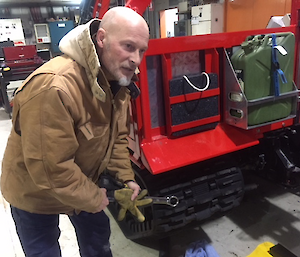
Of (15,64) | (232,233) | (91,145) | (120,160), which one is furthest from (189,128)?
(15,64)

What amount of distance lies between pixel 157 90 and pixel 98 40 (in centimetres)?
61

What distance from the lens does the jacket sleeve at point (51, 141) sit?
1.03 m

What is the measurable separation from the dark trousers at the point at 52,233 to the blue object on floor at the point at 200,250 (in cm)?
54

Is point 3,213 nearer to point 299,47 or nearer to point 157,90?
point 157,90

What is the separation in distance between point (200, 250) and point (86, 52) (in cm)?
148

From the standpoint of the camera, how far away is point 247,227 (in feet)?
7.46

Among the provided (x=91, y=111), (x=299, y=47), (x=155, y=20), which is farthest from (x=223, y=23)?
(x=155, y=20)

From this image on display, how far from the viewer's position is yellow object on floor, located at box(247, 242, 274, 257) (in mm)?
1852

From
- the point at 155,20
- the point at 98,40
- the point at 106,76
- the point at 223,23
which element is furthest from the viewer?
the point at 155,20

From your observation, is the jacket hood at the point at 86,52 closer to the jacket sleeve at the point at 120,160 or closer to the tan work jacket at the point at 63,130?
the tan work jacket at the point at 63,130

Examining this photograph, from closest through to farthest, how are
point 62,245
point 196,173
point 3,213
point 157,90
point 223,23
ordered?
point 157,90 → point 196,173 → point 62,245 → point 3,213 → point 223,23

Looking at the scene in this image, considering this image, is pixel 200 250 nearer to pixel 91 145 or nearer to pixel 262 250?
pixel 262 250

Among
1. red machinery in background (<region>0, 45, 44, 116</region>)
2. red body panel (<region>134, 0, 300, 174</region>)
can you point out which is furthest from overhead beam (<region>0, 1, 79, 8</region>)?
red body panel (<region>134, 0, 300, 174</region>)

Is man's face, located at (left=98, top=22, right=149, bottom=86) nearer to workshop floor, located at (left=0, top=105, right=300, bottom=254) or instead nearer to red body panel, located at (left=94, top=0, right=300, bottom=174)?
red body panel, located at (left=94, top=0, right=300, bottom=174)
